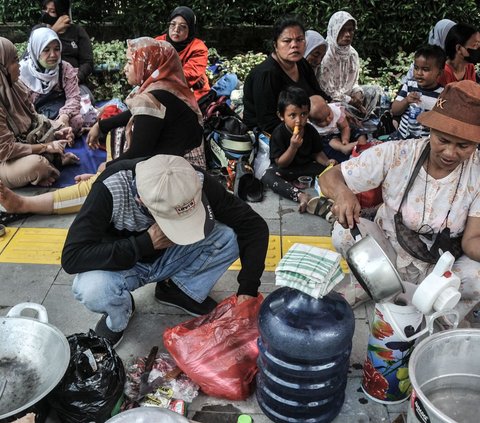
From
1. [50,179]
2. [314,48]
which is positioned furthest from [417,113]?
[50,179]

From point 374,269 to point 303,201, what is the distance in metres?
1.96

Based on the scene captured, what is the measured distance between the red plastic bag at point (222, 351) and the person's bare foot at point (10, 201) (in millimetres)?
1934

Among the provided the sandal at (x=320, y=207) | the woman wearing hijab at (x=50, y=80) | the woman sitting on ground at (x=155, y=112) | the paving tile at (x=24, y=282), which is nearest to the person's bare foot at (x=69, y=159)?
the woman wearing hijab at (x=50, y=80)

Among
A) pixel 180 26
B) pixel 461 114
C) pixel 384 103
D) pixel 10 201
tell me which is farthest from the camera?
pixel 384 103

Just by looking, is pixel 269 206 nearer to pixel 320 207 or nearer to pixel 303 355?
pixel 320 207

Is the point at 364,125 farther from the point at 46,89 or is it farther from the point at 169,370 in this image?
the point at 169,370

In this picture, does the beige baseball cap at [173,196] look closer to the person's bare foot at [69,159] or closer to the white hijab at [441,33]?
A: the person's bare foot at [69,159]

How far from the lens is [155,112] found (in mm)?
Result: 3705

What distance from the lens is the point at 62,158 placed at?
484 centimetres

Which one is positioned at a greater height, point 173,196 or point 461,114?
point 461,114

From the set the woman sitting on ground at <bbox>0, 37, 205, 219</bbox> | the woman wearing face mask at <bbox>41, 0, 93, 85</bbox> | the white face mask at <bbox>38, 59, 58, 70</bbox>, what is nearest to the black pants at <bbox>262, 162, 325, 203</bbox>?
the woman sitting on ground at <bbox>0, 37, 205, 219</bbox>

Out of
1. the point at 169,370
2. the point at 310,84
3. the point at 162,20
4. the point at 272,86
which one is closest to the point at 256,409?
the point at 169,370

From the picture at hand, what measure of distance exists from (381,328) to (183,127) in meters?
2.13

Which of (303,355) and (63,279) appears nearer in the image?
(303,355)
